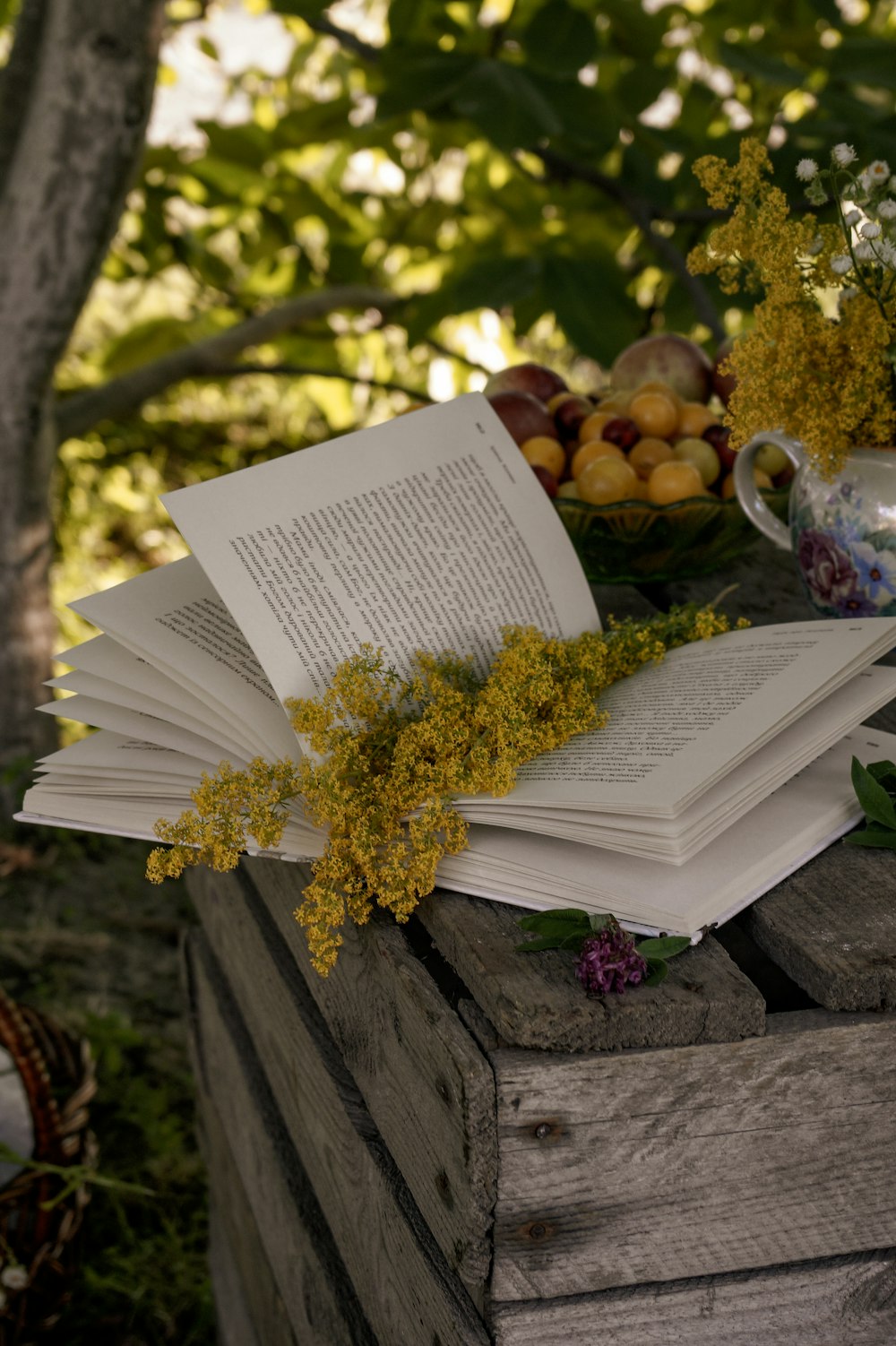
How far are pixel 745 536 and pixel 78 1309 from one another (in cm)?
135

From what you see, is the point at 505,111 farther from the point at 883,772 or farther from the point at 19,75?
the point at 883,772

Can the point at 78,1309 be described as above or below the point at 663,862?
below

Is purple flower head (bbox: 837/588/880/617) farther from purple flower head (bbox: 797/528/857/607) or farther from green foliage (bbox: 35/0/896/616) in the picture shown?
green foliage (bbox: 35/0/896/616)

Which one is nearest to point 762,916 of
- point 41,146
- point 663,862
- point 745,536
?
point 663,862

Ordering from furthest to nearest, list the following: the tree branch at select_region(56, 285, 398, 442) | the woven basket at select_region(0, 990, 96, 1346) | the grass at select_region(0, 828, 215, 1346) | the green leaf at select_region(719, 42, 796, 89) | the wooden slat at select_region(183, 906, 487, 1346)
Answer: the tree branch at select_region(56, 285, 398, 442) < the green leaf at select_region(719, 42, 796, 89) < the grass at select_region(0, 828, 215, 1346) < the woven basket at select_region(0, 990, 96, 1346) < the wooden slat at select_region(183, 906, 487, 1346)

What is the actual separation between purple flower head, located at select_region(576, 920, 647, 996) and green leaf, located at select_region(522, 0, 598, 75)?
1631 millimetres

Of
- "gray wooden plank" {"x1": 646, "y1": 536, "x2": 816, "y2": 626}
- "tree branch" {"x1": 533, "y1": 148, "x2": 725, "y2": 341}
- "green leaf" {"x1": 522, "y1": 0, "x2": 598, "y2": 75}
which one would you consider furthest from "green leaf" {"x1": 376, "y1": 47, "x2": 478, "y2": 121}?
"gray wooden plank" {"x1": 646, "y1": 536, "x2": 816, "y2": 626}

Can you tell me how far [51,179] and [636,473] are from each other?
1202 mm

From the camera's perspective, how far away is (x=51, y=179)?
6.00ft

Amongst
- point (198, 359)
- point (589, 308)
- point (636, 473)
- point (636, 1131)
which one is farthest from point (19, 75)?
point (636, 1131)

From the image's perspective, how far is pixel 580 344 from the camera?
1.95m

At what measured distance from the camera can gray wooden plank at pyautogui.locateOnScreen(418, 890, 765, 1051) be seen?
1.82ft

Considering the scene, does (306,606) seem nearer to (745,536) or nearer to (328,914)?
(328,914)

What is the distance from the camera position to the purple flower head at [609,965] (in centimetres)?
56
